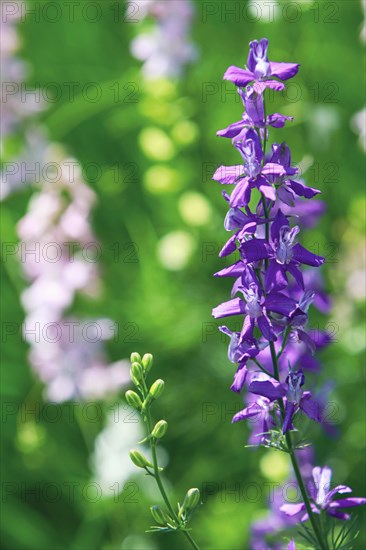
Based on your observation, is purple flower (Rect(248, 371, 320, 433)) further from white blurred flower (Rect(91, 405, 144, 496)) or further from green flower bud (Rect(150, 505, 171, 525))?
white blurred flower (Rect(91, 405, 144, 496))

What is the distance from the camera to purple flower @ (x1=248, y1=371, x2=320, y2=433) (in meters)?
0.81

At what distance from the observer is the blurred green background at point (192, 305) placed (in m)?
2.06

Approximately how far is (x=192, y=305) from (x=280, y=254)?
1.43 metres

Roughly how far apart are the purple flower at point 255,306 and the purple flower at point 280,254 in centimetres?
1

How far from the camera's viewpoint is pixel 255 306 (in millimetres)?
819

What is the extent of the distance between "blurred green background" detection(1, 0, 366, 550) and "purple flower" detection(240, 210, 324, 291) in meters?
1.09

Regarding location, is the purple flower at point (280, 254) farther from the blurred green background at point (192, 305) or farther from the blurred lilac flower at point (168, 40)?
the blurred lilac flower at point (168, 40)

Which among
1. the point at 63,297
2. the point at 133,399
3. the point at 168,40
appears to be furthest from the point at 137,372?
the point at 168,40

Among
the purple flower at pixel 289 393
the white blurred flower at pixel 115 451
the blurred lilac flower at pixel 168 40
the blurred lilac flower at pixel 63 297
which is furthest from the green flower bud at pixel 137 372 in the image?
the blurred lilac flower at pixel 168 40

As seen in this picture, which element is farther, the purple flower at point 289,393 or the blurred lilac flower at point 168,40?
the blurred lilac flower at point 168,40

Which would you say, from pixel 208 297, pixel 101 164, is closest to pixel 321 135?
pixel 208 297

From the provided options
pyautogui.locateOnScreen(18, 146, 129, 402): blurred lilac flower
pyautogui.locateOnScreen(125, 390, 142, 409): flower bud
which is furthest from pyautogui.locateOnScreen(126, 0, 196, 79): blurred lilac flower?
pyautogui.locateOnScreen(125, 390, 142, 409): flower bud

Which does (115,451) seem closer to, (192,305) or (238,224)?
(192,305)

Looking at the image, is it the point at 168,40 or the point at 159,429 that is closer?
the point at 159,429
